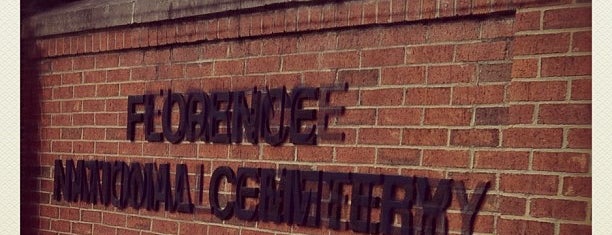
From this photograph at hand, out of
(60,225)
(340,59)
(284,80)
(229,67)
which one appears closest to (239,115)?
(229,67)

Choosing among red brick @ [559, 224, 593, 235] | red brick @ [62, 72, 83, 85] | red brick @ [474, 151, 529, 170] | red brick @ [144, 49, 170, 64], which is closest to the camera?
red brick @ [559, 224, 593, 235]

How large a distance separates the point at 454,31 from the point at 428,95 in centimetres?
29

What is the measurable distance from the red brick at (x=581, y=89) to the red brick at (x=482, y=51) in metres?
0.33

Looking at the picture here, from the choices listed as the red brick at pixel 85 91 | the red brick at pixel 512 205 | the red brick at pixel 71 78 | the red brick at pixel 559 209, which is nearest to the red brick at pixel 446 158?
the red brick at pixel 512 205

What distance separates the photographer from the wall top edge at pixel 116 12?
4.50 meters

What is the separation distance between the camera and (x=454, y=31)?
3.47 metres

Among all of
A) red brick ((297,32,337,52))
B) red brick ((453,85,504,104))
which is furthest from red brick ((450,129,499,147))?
red brick ((297,32,337,52))

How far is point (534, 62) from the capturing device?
318 centimetres

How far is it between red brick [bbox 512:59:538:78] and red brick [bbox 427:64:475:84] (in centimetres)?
22

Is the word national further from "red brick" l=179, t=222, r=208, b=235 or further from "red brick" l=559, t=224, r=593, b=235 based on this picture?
"red brick" l=559, t=224, r=593, b=235

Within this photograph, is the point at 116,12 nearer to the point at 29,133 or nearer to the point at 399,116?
the point at 29,133

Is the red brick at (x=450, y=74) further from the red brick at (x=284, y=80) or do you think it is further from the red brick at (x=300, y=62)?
the red brick at (x=284, y=80)

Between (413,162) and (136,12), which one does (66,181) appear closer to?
(136,12)

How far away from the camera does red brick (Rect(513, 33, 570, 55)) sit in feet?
10.2
